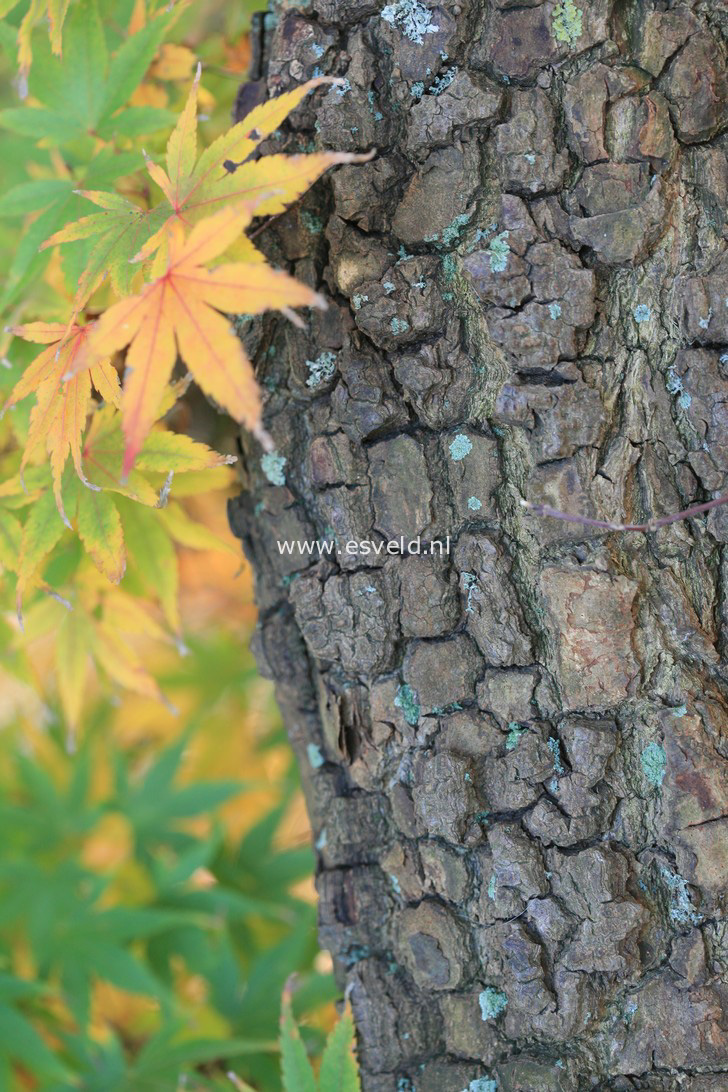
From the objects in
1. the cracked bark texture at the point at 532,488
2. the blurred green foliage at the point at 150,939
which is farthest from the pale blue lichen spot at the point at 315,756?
the blurred green foliage at the point at 150,939

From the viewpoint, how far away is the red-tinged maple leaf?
2.33 ft

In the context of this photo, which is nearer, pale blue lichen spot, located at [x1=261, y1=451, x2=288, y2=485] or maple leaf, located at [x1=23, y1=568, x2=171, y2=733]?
pale blue lichen spot, located at [x1=261, y1=451, x2=288, y2=485]

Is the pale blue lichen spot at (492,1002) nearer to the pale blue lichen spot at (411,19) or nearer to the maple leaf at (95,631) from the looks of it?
the maple leaf at (95,631)

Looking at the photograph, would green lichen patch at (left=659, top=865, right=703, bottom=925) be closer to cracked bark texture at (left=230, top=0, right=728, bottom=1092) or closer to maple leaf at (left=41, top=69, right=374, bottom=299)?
cracked bark texture at (left=230, top=0, right=728, bottom=1092)

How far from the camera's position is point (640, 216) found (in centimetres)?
71

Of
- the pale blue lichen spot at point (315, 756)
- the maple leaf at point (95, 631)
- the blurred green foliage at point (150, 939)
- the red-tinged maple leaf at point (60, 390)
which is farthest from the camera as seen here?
the blurred green foliage at point (150, 939)

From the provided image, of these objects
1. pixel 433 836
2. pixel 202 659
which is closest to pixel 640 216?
pixel 433 836

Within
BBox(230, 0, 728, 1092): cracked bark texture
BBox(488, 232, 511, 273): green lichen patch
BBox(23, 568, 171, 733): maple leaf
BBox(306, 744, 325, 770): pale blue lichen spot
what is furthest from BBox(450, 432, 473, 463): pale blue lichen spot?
BBox(23, 568, 171, 733): maple leaf

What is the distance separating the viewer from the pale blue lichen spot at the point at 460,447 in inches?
30.5

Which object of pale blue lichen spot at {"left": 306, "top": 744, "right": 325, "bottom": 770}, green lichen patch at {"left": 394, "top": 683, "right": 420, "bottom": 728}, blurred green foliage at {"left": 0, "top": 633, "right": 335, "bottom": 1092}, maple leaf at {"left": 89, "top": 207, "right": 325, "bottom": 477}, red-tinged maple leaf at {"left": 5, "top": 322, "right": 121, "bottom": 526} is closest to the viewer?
maple leaf at {"left": 89, "top": 207, "right": 325, "bottom": 477}

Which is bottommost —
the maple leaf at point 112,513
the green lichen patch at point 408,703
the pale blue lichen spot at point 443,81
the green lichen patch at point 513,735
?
the green lichen patch at point 513,735

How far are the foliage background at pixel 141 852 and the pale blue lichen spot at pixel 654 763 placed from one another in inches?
19.4

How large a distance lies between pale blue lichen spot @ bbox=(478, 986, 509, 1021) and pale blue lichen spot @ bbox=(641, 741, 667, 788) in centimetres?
25

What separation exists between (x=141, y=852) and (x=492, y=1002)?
911mm
